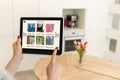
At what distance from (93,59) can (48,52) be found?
0.62 metres

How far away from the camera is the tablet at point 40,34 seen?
104 inches

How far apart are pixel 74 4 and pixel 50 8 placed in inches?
19.2

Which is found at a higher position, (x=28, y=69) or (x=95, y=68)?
(x=95, y=68)

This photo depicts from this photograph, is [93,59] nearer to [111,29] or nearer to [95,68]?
[95,68]

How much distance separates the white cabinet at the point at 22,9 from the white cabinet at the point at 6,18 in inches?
2.7

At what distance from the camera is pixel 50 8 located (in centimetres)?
346

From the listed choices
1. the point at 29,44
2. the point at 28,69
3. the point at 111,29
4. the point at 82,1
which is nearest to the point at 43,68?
the point at 29,44

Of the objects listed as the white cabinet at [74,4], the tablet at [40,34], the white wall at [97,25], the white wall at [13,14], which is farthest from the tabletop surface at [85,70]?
the white wall at [97,25]

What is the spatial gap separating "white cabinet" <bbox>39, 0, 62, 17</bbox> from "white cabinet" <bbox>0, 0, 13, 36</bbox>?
54cm

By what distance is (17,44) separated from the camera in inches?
68.5

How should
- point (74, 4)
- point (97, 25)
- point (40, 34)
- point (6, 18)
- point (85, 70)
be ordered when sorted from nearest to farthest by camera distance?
point (85, 70) → point (40, 34) → point (6, 18) → point (74, 4) → point (97, 25)

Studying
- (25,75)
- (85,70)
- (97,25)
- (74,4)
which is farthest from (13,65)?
(97,25)

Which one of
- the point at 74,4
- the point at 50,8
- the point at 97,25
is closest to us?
the point at 50,8

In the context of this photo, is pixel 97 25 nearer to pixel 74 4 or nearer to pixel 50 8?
pixel 74 4
